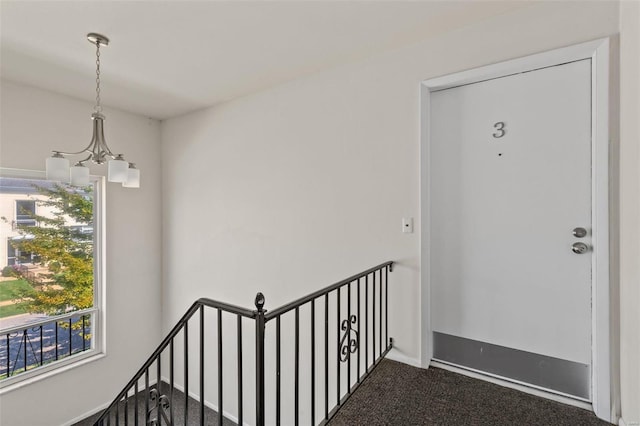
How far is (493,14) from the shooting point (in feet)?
6.25

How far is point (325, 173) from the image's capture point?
2.64 m

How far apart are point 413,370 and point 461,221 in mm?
1068

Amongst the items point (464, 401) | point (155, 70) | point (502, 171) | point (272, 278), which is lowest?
point (464, 401)

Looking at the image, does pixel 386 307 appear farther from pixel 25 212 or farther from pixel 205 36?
pixel 25 212

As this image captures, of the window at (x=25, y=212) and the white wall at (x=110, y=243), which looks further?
the window at (x=25, y=212)

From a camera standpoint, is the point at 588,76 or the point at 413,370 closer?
the point at 588,76

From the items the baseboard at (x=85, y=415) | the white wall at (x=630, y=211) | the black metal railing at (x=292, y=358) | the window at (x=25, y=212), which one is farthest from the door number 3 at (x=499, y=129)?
the baseboard at (x=85, y=415)

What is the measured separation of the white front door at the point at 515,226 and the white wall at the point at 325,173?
19cm

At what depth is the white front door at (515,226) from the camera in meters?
1.78

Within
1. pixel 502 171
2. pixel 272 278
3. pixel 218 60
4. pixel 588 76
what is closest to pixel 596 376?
pixel 502 171

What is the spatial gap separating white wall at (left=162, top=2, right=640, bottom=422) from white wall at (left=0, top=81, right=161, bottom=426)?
390mm

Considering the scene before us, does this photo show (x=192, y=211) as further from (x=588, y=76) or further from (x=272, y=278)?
(x=588, y=76)

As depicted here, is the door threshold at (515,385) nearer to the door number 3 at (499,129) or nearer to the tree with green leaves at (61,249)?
the door number 3 at (499,129)

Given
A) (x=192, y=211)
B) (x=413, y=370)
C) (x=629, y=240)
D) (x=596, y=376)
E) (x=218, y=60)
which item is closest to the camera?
(x=629, y=240)
